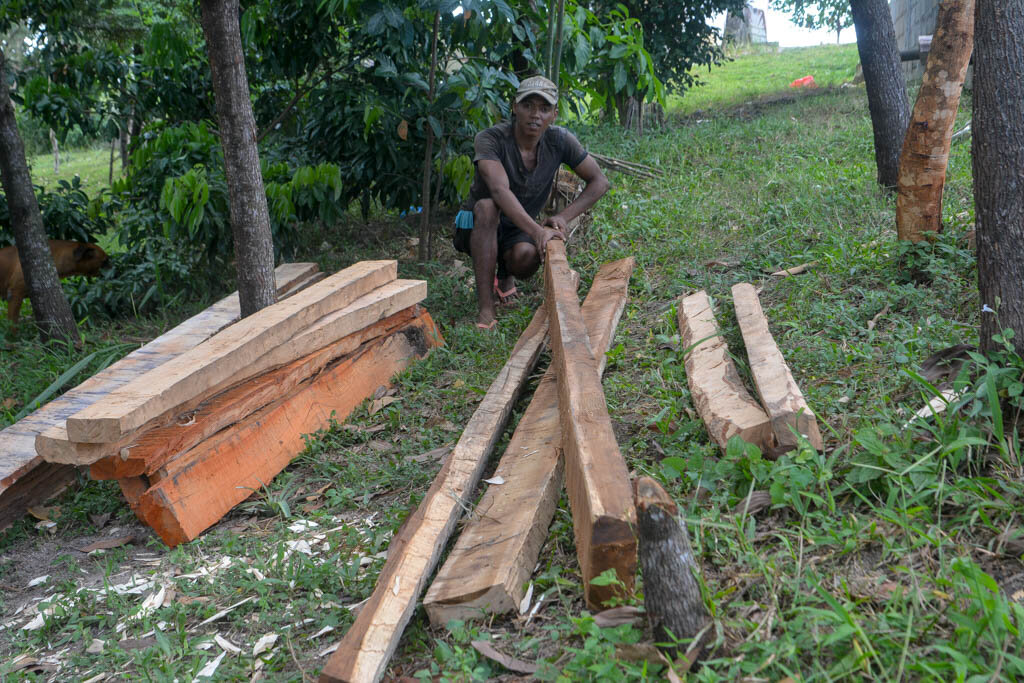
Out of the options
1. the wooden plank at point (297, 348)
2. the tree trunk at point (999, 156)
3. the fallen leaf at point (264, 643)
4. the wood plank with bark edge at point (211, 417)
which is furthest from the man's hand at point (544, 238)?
the fallen leaf at point (264, 643)

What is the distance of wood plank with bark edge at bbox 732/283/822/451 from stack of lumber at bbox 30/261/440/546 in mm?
1723

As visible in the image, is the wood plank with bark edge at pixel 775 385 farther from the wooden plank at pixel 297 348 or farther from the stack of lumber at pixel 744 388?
the wooden plank at pixel 297 348

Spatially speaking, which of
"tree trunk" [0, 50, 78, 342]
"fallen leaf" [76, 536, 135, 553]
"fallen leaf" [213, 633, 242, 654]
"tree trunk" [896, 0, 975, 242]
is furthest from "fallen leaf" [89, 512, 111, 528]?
"tree trunk" [896, 0, 975, 242]

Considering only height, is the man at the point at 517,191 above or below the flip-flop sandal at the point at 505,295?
above

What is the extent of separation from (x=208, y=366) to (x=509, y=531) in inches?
51.1

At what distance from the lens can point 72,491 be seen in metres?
3.45

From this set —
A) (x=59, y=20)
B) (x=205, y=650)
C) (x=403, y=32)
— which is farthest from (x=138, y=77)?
(x=205, y=650)

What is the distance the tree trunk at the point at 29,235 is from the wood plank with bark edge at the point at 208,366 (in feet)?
7.30

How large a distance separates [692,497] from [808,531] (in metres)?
0.38

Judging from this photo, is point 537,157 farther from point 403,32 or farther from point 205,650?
point 205,650

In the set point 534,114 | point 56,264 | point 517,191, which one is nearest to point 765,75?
point 517,191

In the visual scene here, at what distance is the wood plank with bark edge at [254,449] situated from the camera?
→ 9.22 ft

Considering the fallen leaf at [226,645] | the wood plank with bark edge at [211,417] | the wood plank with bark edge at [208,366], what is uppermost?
the wood plank with bark edge at [208,366]

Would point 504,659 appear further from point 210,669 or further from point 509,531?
point 210,669
